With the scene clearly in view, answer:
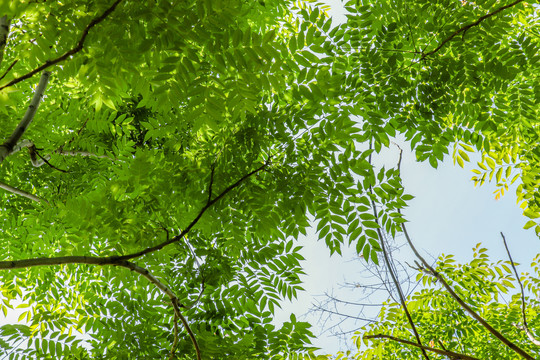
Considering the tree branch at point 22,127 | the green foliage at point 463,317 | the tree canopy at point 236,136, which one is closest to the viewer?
the tree canopy at point 236,136

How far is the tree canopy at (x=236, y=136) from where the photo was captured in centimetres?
217

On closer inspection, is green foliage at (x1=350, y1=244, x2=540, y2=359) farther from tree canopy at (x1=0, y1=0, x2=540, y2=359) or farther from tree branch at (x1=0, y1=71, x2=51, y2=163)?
tree branch at (x1=0, y1=71, x2=51, y2=163)

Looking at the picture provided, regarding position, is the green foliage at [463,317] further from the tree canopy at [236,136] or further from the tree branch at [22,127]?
the tree branch at [22,127]

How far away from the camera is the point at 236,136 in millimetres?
2734

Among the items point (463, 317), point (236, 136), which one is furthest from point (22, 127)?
point (463, 317)

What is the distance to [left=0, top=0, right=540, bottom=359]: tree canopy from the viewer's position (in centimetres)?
217

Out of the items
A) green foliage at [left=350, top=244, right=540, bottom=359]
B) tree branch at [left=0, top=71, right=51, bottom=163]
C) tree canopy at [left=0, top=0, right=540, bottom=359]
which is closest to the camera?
tree canopy at [left=0, top=0, right=540, bottom=359]

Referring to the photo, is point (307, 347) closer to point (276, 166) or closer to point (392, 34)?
point (276, 166)

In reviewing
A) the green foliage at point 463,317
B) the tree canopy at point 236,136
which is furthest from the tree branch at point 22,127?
the green foliage at point 463,317

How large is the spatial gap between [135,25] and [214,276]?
6.79 feet

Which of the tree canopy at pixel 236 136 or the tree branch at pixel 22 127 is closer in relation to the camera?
the tree canopy at pixel 236 136

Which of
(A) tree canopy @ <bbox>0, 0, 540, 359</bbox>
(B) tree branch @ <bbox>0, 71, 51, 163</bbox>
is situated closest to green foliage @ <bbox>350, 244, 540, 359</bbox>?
(A) tree canopy @ <bbox>0, 0, 540, 359</bbox>

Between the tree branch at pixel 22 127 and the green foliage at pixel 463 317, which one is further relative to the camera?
the green foliage at pixel 463 317

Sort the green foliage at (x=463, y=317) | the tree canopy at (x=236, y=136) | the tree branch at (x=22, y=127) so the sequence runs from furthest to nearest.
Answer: the green foliage at (x=463, y=317) → the tree branch at (x=22, y=127) → the tree canopy at (x=236, y=136)
